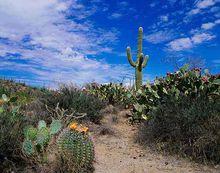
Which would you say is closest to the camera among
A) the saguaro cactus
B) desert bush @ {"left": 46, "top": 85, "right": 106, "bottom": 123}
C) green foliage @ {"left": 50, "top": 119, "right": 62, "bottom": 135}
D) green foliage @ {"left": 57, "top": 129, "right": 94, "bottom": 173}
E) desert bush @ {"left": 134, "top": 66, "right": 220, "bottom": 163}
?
green foliage @ {"left": 57, "top": 129, "right": 94, "bottom": 173}

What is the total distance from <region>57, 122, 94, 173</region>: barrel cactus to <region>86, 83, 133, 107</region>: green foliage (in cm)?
671

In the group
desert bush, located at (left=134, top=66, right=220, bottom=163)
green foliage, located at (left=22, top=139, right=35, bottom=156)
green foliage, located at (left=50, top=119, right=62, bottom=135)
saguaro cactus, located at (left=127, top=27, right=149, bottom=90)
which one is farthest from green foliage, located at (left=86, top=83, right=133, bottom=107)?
green foliage, located at (left=22, top=139, right=35, bottom=156)

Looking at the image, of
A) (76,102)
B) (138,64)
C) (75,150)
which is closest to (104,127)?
(76,102)

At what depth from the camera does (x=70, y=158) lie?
6.07 metres

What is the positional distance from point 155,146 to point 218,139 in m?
1.38

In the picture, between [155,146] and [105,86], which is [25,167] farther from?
[105,86]

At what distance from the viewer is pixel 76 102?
10789 mm

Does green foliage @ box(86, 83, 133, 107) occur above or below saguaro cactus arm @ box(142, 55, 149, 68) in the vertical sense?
below

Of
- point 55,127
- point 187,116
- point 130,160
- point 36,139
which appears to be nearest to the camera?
point 36,139

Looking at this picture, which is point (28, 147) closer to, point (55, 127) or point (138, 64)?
point (55, 127)

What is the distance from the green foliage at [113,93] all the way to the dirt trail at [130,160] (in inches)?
167

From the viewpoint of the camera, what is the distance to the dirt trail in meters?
6.66

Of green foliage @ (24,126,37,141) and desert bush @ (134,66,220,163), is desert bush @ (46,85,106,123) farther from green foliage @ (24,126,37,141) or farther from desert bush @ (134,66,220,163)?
green foliage @ (24,126,37,141)

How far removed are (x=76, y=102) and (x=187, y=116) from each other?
3.92 m
